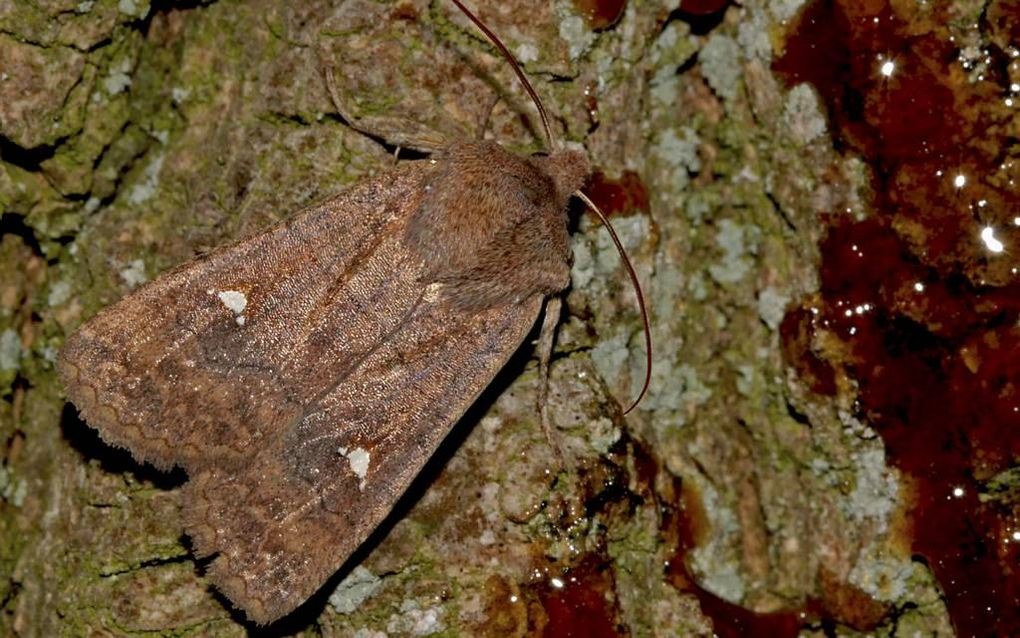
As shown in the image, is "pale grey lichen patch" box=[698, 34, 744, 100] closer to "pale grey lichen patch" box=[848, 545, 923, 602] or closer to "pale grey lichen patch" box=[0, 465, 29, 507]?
"pale grey lichen patch" box=[848, 545, 923, 602]

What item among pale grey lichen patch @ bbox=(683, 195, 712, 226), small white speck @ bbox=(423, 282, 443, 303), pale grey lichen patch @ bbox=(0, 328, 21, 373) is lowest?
pale grey lichen patch @ bbox=(0, 328, 21, 373)

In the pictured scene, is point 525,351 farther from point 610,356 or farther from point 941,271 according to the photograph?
point 941,271

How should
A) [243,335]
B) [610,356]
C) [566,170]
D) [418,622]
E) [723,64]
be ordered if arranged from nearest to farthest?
[418,622]
[243,335]
[566,170]
[610,356]
[723,64]

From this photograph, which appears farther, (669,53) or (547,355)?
(669,53)

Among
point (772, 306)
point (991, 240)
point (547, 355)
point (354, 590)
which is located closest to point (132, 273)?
point (354, 590)

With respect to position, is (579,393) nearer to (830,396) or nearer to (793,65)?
(830,396)

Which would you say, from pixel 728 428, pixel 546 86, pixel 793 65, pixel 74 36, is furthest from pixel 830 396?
pixel 74 36

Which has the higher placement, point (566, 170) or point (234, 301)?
point (566, 170)

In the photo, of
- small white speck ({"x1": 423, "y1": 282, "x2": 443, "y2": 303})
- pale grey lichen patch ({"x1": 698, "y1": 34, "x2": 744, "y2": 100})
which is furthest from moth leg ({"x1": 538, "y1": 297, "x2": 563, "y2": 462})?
pale grey lichen patch ({"x1": 698, "y1": 34, "x2": 744, "y2": 100})
